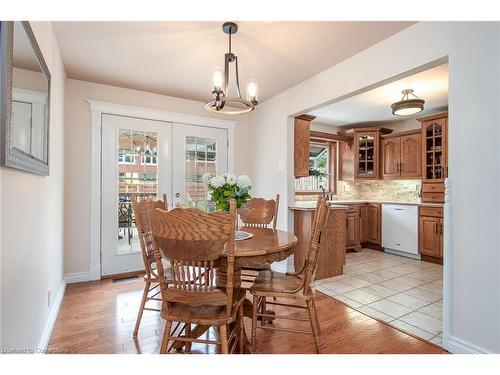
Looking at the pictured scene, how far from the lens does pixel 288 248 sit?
1.73 m

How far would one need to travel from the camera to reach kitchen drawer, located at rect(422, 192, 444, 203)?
4105 millimetres

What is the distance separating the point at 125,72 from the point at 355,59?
8.02ft

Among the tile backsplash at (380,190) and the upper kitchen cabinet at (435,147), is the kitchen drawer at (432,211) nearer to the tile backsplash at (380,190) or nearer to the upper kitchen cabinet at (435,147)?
the upper kitchen cabinet at (435,147)

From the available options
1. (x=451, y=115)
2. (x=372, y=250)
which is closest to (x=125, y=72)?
(x=451, y=115)

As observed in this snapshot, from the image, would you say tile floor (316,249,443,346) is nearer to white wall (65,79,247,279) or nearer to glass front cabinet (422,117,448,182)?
glass front cabinet (422,117,448,182)

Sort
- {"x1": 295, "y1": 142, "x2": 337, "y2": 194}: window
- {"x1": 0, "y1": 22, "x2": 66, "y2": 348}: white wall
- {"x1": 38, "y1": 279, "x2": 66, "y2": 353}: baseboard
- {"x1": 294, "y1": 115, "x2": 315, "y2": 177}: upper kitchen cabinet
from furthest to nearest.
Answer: {"x1": 295, "y1": 142, "x2": 337, "y2": 194}: window, {"x1": 294, "y1": 115, "x2": 315, "y2": 177}: upper kitchen cabinet, {"x1": 38, "y1": 279, "x2": 66, "y2": 353}: baseboard, {"x1": 0, "y1": 22, "x2": 66, "y2": 348}: white wall

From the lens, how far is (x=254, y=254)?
4.98ft

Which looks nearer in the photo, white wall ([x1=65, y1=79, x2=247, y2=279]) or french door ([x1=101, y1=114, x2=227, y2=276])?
white wall ([x1=65, y1=79, x2=247, y2=279])

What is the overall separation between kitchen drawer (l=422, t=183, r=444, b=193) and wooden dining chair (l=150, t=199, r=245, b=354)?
400 centimetres

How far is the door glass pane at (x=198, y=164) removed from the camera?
3807 millimetres

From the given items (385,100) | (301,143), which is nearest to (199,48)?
(301,143)

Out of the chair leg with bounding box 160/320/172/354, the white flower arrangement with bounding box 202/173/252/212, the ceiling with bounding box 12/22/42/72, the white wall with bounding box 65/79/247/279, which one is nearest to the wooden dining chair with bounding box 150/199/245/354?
the chair leg with bounding box 160/320/172/354

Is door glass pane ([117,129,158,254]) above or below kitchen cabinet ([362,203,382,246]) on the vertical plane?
above

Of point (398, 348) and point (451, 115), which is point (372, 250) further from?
point (451, 115)
